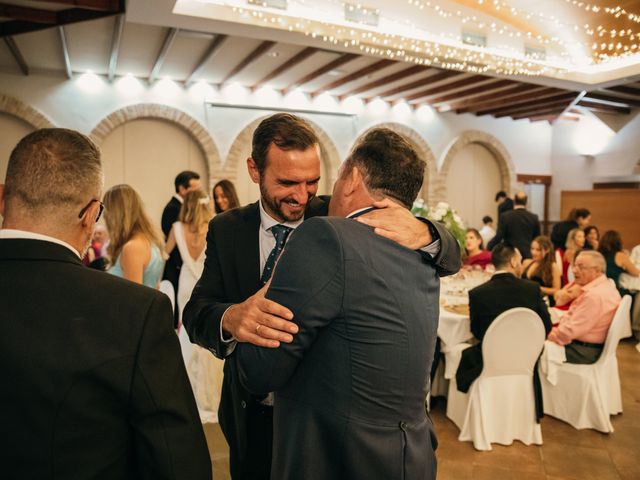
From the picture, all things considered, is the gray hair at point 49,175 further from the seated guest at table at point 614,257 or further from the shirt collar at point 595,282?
the seated guest at table at point 614,257

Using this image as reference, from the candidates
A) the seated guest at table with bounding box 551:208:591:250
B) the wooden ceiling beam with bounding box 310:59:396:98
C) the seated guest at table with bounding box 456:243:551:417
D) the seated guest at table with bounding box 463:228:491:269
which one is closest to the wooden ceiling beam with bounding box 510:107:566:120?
the seated guest at table with bounding box 551:208:591:250

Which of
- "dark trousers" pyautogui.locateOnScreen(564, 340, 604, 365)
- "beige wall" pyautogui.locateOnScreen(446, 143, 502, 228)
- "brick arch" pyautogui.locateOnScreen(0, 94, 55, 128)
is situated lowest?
"dark trousers" pyautogui.locateOnScreen(564, 340, 604, 365)

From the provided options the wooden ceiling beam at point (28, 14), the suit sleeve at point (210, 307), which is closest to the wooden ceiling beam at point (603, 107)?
the wooden ceiling beam at point (28, 14)

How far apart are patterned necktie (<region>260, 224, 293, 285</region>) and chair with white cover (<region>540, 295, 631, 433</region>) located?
321 cm

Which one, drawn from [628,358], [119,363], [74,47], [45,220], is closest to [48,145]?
[45,220]

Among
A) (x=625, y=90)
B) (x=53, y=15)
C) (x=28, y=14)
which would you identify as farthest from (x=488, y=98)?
(x=28, y=14)

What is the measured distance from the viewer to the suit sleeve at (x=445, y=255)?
1.25m

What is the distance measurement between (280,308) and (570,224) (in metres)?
7.08

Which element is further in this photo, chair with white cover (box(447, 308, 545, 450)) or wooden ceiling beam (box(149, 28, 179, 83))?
wooden ceiling beam (box(149, 28, 179, 83))

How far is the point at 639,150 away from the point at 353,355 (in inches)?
484

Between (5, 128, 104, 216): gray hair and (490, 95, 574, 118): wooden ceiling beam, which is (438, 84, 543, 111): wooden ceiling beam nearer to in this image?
(490, 95, 574, 118): wooden ceiling beam

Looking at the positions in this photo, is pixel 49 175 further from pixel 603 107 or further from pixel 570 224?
pixel 603 107

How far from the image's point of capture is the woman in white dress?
12.0ft

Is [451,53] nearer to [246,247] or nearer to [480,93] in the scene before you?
[480,93]
